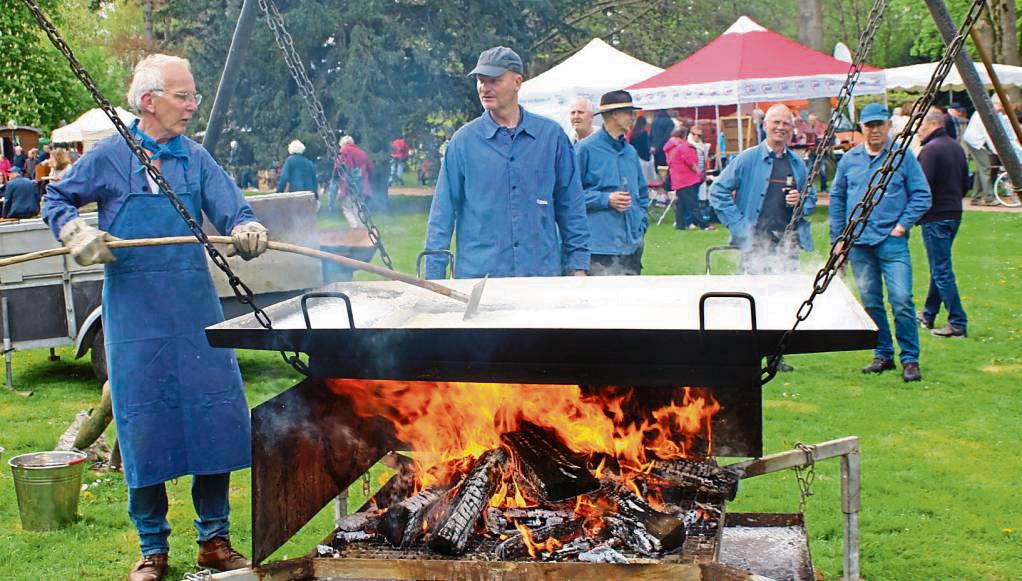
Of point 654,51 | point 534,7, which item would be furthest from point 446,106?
point 654,51

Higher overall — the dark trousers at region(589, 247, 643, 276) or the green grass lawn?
the dark trousers at region(589, 247, 643, 276)

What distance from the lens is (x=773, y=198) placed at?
802cm

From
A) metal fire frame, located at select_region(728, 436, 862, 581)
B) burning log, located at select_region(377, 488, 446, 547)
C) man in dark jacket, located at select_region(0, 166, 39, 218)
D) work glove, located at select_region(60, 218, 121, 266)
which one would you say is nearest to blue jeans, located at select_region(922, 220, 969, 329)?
metal fire frame, located at select_region(728, 436, 862, 581)

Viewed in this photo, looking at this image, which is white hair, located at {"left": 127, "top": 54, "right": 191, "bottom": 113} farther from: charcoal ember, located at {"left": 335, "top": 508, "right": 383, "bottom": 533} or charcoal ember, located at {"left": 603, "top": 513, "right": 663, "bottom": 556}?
charcoal ember, located at {"left": 603, "top": 513, "right": 663, "bottom": 556}

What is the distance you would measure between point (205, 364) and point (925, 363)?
6.57 meters

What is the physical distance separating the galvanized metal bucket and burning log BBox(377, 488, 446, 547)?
2604mm

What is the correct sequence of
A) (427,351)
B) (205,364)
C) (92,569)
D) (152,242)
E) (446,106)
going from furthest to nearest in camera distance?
(446,106) → (92,569) → (205,364) → (152,242) → (427,351)

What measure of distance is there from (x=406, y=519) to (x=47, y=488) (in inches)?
112

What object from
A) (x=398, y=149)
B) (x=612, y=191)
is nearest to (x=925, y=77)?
(x=398, y=149)

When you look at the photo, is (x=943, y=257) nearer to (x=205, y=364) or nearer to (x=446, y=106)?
(x=205, y=364)

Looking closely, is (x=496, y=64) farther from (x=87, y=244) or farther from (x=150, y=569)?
(x=150, y=569)

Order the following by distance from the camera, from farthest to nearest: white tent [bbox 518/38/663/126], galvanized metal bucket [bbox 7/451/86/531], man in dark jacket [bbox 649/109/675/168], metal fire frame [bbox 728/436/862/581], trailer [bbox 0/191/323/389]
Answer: man in dark jacket [bbox 649/109/675/168] < white tent [bbox 518/38/663/126] < trailer [bbox 0/191/323/389] < galvanized metal bucket [bbox 7/451/86/531] < metal fire frame [bbox 728/436/862/581]

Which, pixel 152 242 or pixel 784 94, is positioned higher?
pixel 784 94

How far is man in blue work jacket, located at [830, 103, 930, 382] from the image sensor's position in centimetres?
813
